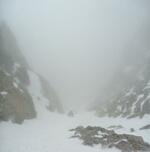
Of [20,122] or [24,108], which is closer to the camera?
[20,122]

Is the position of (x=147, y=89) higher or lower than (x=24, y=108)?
higher

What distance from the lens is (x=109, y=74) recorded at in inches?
7333

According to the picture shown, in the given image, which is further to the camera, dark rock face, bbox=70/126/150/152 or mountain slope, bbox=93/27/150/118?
mountain slope, bbox=93/27/150/118

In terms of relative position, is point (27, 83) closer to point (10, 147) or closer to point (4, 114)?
point (4, 114)

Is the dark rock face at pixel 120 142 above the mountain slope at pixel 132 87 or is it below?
below

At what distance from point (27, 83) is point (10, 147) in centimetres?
6090

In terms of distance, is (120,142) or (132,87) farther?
(132,87)

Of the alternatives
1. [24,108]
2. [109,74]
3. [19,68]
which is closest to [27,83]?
[19,68]

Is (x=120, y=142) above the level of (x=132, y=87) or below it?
below

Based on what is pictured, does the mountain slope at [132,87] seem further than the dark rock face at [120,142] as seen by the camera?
Yes

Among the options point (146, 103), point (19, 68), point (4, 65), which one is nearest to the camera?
point (146, 103)

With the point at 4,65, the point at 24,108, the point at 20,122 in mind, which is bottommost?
the point at 20,122

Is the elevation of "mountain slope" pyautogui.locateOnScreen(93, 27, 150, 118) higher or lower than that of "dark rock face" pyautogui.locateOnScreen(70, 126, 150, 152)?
higher

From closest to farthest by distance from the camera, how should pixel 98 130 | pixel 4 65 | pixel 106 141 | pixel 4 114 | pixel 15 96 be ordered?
pixel 106 141, pixel 98 130, pixel 4 114, pixel 15 96, pixel 4 65
